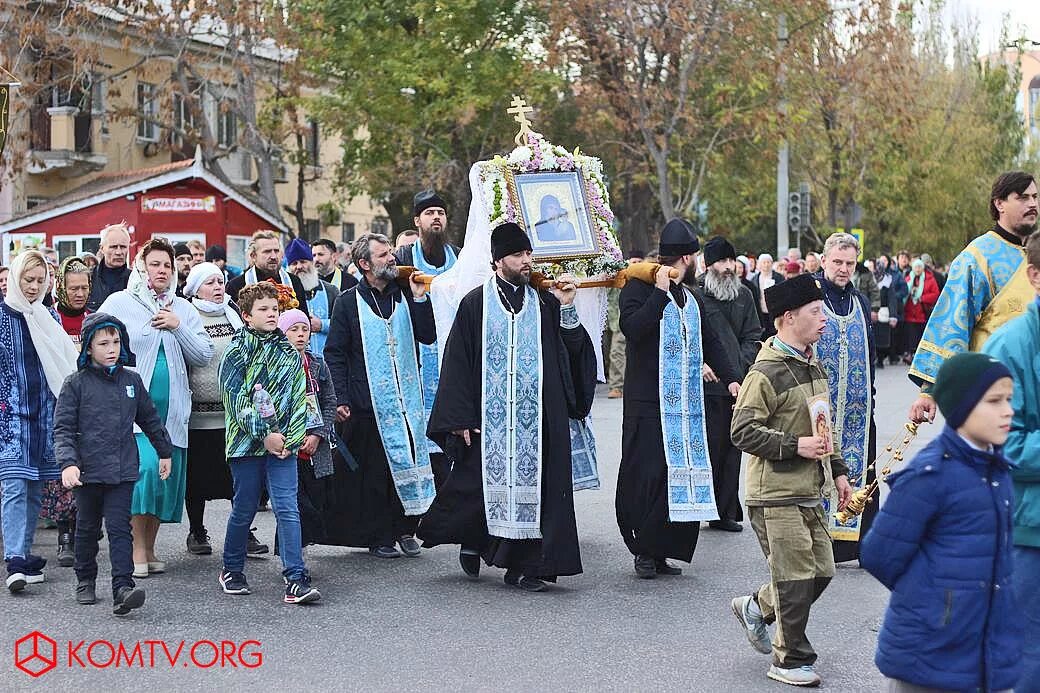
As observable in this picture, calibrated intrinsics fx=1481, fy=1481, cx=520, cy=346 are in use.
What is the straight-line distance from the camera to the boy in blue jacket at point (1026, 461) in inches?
198

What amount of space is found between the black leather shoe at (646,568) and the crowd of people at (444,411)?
0.02m

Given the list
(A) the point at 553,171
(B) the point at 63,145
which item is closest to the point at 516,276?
(A) the point at 553,171

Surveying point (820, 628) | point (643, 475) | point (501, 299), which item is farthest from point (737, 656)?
point (501, 299)

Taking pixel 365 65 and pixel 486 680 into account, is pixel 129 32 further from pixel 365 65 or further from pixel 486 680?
pixel 486 680

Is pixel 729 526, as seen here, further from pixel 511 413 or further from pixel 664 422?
pixel 511 413

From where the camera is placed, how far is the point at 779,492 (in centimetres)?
647

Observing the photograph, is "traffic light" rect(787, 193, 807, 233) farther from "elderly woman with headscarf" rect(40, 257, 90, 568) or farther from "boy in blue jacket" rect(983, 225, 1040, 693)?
"boy in blue jacket" rect(983, 225, 1040, 693)

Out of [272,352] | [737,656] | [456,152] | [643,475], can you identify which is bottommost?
[737,656]

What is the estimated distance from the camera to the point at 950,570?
4.41 meters

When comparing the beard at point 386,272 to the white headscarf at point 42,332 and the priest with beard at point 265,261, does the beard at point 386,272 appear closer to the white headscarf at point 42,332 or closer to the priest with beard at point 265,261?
the priest with beard at point 265,261

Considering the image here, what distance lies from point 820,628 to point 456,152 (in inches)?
1015

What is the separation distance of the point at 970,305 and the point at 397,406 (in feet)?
13.6

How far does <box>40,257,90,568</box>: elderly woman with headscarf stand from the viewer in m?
9.56

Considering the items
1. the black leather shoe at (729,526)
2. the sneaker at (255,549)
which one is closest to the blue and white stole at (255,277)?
the sneaker at (255,549)
